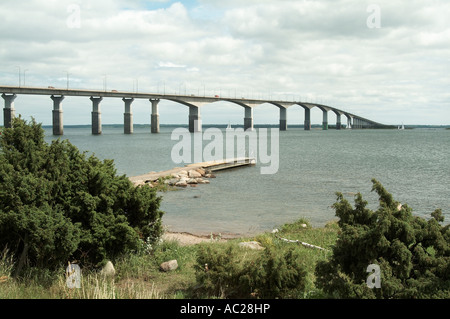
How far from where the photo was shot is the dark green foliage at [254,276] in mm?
6027

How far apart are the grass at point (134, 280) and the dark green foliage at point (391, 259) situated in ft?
2.28

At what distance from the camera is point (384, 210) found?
5918mm

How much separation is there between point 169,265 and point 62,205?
233cm

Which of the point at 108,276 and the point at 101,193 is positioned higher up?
the point at 101,193

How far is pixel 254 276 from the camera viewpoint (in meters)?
6.15

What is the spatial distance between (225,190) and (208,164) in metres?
10.6

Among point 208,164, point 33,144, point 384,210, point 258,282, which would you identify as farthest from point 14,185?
point 208,164

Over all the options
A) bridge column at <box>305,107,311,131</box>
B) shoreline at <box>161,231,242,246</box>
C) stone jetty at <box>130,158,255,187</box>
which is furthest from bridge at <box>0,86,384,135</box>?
shoreline at <box>161,231,242,246</box>

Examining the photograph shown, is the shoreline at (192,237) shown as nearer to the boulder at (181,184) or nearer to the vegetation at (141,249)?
the vegetation at (141,249)

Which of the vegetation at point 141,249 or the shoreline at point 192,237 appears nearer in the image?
the vegetation at point 141,249

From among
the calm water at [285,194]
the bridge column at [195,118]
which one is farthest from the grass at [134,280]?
the bridge column at [195,118]

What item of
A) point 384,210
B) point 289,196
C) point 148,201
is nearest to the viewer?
point 384,210

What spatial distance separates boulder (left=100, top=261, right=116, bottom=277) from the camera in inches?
297
